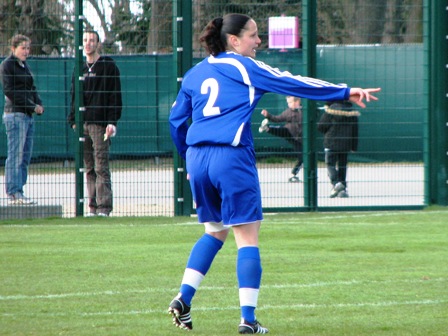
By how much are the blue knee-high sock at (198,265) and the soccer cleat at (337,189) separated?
333 inches

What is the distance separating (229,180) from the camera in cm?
609

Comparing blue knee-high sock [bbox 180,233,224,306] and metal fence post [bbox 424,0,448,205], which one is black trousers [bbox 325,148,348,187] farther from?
blue knee-high sock [bbox 180,233,224,306]

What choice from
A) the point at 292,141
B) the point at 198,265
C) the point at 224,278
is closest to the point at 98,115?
the point at 292,141

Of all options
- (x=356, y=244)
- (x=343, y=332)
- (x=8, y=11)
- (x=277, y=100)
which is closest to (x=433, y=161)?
(x=277, y=100)

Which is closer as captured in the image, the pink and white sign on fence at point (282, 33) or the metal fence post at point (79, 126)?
the metal fence post at point (79, 126)

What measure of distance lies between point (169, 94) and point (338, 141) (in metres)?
2.66

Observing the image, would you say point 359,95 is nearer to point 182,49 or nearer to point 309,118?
point 182,49

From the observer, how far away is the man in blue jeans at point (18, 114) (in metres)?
13.4

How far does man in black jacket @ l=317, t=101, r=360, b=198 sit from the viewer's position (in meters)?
15.0

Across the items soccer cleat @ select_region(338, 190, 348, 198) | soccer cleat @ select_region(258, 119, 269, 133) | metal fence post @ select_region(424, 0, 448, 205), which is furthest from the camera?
soccer cleat @ select_region(258, 119, 269, 133)

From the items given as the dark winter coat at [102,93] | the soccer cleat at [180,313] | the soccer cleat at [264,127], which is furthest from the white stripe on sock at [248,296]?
the soccer cleat at [264,127]

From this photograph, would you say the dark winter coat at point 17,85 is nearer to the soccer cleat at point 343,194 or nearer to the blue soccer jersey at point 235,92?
the soccer cleat at point 343,194

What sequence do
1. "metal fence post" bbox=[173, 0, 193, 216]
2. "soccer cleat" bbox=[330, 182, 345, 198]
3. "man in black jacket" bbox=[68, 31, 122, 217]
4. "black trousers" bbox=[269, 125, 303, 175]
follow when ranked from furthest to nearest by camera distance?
"soccer cleat" bbox=[330, 182, 345, 198], "black trousers" bbox=[269, 125, 303, 175], "metal fence post" bbox=[173, 0, 193, 216], "man in black jacket" bbox=[68, 31, 122, 217]

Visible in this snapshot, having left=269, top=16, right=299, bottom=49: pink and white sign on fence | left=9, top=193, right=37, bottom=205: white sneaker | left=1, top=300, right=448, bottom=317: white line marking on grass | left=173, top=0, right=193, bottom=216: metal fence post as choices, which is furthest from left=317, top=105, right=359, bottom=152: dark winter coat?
left=1, top=300, right=448, bottom=317: white line marking on grass
